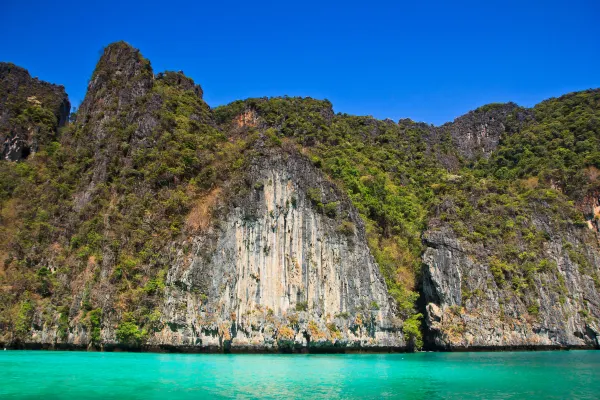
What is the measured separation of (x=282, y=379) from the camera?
1953 cm

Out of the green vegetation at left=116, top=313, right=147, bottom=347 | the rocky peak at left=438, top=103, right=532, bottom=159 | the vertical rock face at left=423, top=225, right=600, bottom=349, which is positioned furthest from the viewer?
the rocky peak at left=438, top=103, right=532, bottom=159

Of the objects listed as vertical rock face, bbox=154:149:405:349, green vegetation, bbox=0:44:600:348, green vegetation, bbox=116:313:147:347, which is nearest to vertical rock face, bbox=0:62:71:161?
green vegetation, bbox=0:44:600:348

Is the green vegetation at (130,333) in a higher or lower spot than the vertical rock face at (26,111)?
lower

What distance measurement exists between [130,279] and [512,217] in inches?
1504

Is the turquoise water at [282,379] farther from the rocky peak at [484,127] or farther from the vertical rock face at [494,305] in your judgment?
the rocky peak at [484,127]

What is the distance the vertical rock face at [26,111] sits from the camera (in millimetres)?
56469

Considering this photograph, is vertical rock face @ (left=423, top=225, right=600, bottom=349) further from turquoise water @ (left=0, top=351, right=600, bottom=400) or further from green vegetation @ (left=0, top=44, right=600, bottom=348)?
turquoise water @ (left=0, top=351, right=600, bottom=400)

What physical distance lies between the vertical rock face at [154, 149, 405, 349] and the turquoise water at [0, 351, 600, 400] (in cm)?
638

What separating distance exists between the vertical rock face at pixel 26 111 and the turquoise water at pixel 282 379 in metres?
40.1

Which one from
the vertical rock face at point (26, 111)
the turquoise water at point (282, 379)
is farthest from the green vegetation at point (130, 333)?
the vertical rock face at point (26, 111)

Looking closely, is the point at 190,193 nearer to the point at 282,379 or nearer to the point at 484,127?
the point at 282,379

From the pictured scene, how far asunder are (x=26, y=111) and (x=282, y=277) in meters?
43.9

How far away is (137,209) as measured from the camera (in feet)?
130

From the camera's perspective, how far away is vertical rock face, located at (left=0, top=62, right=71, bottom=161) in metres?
56.5
